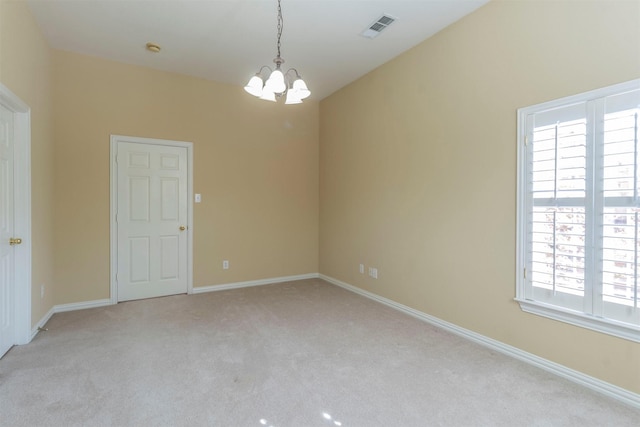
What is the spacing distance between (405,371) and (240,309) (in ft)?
6.92

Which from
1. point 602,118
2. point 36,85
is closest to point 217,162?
point 36,85

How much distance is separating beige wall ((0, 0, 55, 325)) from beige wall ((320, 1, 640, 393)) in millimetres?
3549

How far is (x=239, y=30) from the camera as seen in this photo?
3199mm

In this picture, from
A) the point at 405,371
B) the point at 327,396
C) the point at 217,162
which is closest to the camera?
the point at 327,396

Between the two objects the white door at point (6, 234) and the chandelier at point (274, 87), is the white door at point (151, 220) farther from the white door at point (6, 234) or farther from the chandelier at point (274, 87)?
the chandelier at point (274, 87)

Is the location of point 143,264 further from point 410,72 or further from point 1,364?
point 410,72

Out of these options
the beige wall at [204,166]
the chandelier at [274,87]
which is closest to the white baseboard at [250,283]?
the beige wall at [204,166]

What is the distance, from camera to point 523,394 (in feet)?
6.80

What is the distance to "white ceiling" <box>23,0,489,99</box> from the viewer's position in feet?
9.24

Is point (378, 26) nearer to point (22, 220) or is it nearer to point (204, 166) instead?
point (204, 166)

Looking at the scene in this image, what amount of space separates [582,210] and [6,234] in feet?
14.4

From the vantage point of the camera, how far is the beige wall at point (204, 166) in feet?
12.1

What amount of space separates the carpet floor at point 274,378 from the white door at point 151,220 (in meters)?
0.76

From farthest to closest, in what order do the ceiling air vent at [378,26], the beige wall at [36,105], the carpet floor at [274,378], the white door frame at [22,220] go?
1. the ceiling air vent at [378,26]
2. the white door frame at [22,220]
3. the beige wall at [36,105]
4. the carpet floor at [274,378]
